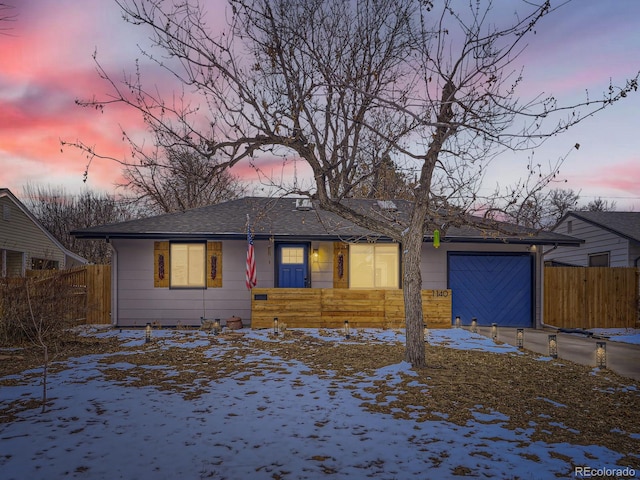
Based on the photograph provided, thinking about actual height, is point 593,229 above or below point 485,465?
above

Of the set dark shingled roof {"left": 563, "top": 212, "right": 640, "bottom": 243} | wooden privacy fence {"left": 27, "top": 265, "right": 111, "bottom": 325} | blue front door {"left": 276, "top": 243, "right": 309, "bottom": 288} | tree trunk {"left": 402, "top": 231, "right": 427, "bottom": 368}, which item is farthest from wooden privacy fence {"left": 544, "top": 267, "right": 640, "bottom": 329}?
wooden privacy fence {"left": 27, "top": 265, "right": 111, "bottom": 325}

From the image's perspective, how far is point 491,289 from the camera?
51.2 ft

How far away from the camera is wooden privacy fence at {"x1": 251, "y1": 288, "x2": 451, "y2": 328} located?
1405 centimetres

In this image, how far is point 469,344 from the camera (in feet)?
36.9

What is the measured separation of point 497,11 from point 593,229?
16097mm

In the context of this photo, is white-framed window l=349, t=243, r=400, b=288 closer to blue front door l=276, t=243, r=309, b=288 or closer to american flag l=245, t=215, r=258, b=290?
blue front door l=276, t=243, r=309, b=288

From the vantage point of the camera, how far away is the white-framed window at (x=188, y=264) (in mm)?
14938

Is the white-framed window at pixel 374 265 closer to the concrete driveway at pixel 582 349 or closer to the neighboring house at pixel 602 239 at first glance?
the concrete driveway at pixel 582 349

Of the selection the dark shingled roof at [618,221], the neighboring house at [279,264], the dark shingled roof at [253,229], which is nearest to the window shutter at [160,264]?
the neighboring house at [279,264]

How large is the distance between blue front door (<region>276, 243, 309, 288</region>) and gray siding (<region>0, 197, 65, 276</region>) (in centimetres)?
1118

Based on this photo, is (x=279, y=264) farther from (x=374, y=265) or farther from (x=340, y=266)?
(x=374, y=265)

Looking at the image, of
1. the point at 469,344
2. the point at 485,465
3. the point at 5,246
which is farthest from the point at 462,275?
the point at 5,246

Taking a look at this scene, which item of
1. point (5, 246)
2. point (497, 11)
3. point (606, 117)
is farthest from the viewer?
point (5, 246)

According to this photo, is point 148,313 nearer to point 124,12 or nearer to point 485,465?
point 124,12
